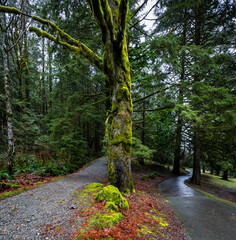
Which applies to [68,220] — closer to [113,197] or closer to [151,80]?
[113,197]

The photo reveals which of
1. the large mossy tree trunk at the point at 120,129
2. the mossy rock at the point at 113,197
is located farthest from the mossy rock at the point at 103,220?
the large mossy tree trunk at the point at 120,129

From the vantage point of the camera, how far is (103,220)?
102 inches

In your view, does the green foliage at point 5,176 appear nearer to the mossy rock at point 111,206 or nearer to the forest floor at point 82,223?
the forest floor at point 82,223

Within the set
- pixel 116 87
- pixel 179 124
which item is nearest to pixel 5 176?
pixel 116 87

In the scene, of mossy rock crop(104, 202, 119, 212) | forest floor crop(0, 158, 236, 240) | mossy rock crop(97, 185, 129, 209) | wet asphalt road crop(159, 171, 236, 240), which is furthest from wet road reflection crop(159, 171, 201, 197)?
mossy rock crop(104, 202, 119, 212)

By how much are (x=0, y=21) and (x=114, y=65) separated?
5341 mm

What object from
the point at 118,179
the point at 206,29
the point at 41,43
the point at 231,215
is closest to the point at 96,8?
the point at 118,179

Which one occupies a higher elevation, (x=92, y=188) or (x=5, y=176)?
(x=5, y=176)

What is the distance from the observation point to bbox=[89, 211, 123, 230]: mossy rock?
247 centimetres

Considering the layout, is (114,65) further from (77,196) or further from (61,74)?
(77,196)

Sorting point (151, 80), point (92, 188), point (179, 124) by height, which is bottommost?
point (92, 188)

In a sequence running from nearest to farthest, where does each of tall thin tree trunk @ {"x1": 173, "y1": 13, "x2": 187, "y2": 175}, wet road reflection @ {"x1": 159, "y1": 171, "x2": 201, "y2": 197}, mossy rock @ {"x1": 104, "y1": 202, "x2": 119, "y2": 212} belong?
mossy rock @ {"x1": 104, "y1": 202, "x2": 119, "y2": 212} < wet road reflection @ {"x1": 159, "y1": 171, "x2": 201, "y2": 197} < tall thin tree trunk @ {"x1": 173, "y1": 13, "x2": 187, "y2": 175}

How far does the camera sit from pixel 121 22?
11.7 feet

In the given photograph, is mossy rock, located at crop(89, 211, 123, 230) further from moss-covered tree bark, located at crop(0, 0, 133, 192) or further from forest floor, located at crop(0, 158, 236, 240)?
moss-covered tree bark, located at crop(0, 0, 133, 192)
